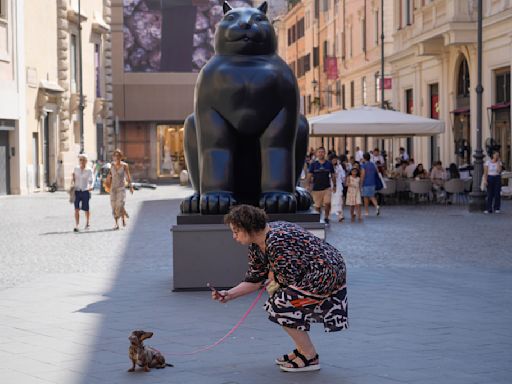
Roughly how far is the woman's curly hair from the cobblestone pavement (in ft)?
3.22

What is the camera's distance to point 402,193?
27.6 m

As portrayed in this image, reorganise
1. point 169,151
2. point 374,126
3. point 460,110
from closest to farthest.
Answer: point 374,126 < point 460,110 < point 169,151

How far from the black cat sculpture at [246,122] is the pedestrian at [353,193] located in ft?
33.5

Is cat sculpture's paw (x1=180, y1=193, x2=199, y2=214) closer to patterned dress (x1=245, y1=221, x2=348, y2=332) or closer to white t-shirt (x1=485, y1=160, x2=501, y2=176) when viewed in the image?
patterned dress (x1=245, y1=221, x2=348, y2=332)

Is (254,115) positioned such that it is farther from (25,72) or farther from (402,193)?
(25,72)

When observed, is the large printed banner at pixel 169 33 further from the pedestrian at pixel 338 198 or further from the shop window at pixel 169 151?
the pedestrian at pixel 338 198

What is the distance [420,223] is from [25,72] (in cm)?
1923

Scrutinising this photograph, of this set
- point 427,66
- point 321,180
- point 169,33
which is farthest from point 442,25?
point 169,33

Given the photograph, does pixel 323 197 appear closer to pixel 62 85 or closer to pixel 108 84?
pixel 62 85

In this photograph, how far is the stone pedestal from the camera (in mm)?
9969

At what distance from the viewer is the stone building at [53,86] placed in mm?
33750

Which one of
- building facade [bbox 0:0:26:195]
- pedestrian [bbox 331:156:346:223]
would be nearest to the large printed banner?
building facade [bbox 0:0:26:195]

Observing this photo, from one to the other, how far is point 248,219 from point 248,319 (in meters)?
2.62

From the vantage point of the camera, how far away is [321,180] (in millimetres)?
19422
